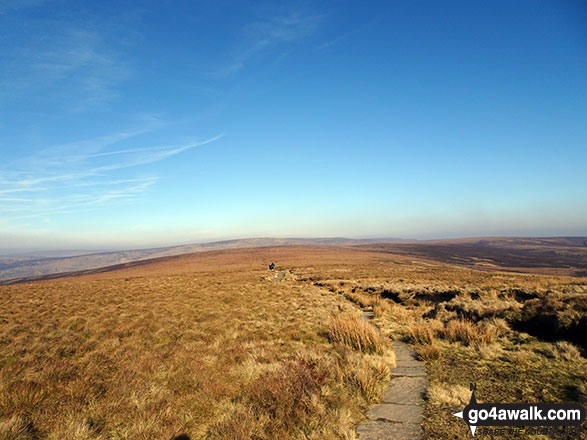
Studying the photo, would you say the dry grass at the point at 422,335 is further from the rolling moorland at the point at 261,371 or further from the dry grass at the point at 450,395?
the dry grass at the point at 450,395

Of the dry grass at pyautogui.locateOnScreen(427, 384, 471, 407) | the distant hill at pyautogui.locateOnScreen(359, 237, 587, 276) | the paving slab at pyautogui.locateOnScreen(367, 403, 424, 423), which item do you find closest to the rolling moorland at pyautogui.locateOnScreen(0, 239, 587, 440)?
the dry grass at pyautogui.locateOnScreen(427, 384, 471, 407)

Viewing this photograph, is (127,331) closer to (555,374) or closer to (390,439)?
A: (390,439)

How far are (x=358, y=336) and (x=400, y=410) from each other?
361 cm

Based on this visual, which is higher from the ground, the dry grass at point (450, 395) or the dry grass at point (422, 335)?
the dry grass at point (450, 395)

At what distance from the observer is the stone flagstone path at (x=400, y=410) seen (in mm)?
4277

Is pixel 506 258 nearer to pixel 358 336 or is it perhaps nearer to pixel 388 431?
pixel 358 336

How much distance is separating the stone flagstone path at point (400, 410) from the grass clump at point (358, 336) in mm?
1067

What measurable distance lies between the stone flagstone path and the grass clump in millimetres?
1067

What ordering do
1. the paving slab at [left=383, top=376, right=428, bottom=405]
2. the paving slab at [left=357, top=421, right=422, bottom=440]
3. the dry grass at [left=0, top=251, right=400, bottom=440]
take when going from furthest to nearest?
1. the paving slab at [left=383, top=376, right=428, bottom=405]
2. the dry grass at [left=0, top=251, right=400, bottom=440]
3. the paving slab at [left=357, top=421, right=422, bottom=440]

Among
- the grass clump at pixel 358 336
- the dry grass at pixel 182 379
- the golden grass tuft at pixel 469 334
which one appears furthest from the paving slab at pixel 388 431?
the golden grass tuft at pixel 469 334

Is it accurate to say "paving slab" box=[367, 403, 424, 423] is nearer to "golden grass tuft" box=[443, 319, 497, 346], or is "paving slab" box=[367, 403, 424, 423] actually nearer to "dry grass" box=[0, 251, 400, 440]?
"dry grass" box=[0, 251, 400, 440]

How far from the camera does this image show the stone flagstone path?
4277 millimetres

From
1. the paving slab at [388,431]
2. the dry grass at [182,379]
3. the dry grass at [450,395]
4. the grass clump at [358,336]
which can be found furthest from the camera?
the grass clump at [358,336]

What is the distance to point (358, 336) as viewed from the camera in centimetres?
857
